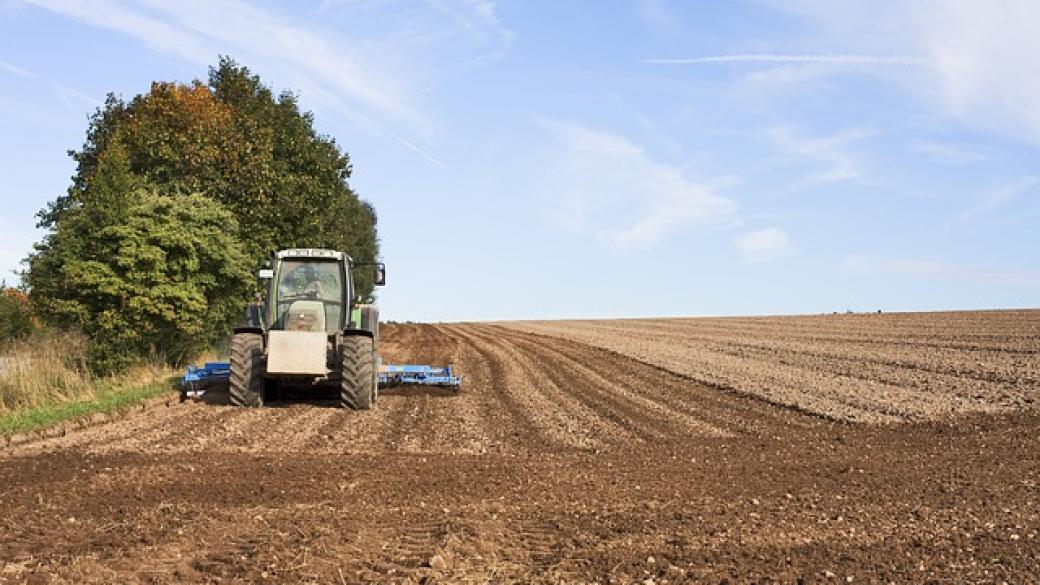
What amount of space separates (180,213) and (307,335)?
10225mm

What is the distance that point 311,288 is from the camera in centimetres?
1712

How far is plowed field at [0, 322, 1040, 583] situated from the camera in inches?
264

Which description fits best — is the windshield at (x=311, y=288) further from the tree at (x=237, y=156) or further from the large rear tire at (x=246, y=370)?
the tree at (x=237, y=156)

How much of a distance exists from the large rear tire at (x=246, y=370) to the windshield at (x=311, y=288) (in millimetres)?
735

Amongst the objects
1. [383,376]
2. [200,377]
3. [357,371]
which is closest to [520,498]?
[357,371]

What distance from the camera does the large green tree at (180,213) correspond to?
23062 millimetres

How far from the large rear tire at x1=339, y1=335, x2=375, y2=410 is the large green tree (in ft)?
29.3

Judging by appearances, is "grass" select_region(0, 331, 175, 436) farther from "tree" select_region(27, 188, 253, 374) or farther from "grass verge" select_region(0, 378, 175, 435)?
"tree" select_region(27, 188, 253, 374)

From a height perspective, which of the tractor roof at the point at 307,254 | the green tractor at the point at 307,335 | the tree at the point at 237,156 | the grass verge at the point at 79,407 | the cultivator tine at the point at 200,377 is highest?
the tree at the point at 237,156

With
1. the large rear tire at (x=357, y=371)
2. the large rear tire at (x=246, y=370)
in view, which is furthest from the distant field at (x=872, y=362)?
the large rear tire at (x=246, y=370)

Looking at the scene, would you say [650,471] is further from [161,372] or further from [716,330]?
[716,330]

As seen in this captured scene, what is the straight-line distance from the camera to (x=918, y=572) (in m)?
6.49

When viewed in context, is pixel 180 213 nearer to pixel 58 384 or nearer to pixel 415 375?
pixel 58 384

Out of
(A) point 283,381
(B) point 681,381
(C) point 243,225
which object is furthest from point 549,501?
(C) point 243,225
